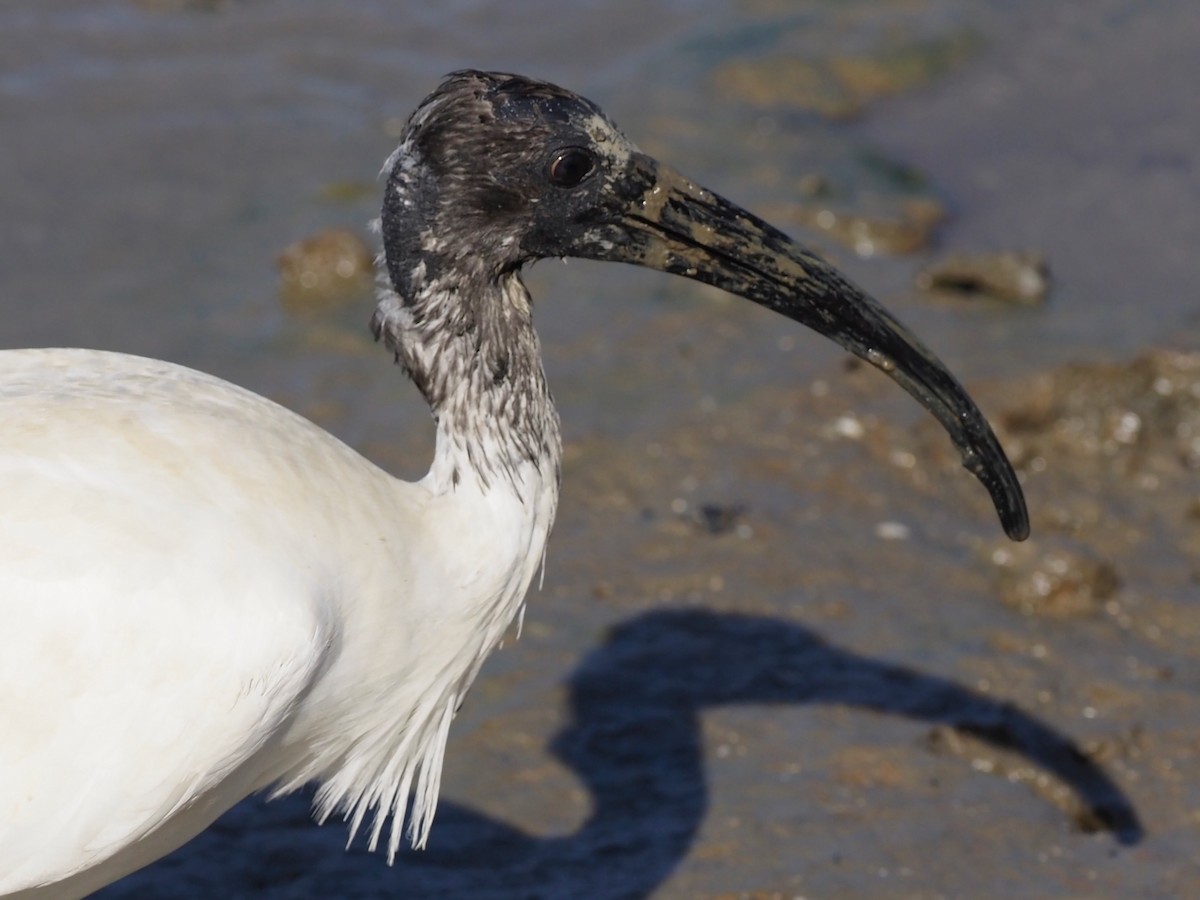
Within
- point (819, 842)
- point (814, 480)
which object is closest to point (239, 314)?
point (814, 480)

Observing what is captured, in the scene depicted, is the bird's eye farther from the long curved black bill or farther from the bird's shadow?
the bird's shadow

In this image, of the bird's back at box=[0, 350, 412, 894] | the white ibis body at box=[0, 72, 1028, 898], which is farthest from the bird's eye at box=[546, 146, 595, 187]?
the bird's back at box=[0, 350, 412, 894]

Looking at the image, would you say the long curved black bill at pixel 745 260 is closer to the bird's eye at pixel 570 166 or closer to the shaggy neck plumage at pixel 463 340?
the bird's eye at pixel 570 166

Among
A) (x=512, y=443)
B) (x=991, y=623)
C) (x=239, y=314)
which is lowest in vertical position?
(x=991, y=623)

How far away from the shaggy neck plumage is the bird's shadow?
1.36m

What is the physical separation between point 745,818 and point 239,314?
322 cm

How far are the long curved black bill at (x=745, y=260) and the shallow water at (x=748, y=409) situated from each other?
1.57 m

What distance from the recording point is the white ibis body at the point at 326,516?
11.9 feet

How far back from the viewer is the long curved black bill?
4.04 metres

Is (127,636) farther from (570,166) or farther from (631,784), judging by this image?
(631,784)

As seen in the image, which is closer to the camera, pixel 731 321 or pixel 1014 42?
pixel 731 321

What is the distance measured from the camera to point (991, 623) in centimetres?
590

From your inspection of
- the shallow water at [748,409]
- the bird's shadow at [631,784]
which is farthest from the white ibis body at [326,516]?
the shallow water at [748,409]

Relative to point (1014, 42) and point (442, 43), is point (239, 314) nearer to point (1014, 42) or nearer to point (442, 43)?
point (442, 43)
